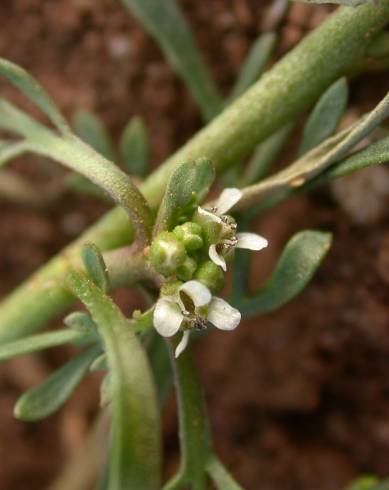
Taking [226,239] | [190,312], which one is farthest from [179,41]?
[190,312]

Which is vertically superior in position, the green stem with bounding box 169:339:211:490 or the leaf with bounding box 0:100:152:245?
the leaf with bounding box 0:100:152:245

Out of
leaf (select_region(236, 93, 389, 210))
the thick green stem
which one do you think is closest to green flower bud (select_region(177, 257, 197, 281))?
leaf (select_region(236, 93, 389, 210))

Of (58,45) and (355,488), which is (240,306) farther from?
(58,45)

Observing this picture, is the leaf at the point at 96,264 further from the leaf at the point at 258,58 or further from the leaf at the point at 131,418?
the leaf at the point at 258,58

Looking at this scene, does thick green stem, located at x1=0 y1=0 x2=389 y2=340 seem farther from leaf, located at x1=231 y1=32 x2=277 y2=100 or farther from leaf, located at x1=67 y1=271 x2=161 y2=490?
leaf, located at x1=67 y1=271 x2=161 y2=490

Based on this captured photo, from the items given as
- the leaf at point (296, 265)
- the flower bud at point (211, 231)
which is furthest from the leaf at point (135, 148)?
the flower bud at point (211, 231)

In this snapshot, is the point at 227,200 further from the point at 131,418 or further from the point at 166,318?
the point at 131,418

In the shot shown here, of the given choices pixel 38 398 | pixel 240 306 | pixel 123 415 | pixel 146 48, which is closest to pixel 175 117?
pixel 146 48
